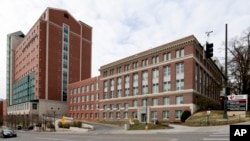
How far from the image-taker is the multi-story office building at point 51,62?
9491 centimetres

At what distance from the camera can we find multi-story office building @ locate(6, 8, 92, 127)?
94.9m

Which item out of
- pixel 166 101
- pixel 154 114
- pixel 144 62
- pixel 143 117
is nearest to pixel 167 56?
pixel 144 62

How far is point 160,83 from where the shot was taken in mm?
55938

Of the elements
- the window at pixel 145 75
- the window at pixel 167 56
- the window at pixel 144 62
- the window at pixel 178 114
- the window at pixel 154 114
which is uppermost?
the window at pixel 167 56

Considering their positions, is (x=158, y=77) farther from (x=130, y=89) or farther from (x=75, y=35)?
(x=75, y=35)

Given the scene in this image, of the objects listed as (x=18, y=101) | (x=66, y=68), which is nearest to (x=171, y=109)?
(x=66, y=68)

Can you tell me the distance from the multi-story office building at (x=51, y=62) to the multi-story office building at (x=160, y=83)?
30488mm

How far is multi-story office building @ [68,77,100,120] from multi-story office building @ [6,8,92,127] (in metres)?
6.73

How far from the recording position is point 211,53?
1816cm

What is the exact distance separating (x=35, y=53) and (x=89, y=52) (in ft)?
73.6

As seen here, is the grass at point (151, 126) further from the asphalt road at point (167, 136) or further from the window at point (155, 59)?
the window at point (155, 59)

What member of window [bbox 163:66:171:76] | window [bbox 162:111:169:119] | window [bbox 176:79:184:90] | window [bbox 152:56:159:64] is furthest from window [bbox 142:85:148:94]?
window [bbox 176:79:184:90]

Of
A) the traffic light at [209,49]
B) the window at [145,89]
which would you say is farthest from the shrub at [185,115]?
the traffic light at [209,49]

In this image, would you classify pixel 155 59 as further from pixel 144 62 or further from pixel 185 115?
pixel 185 115
